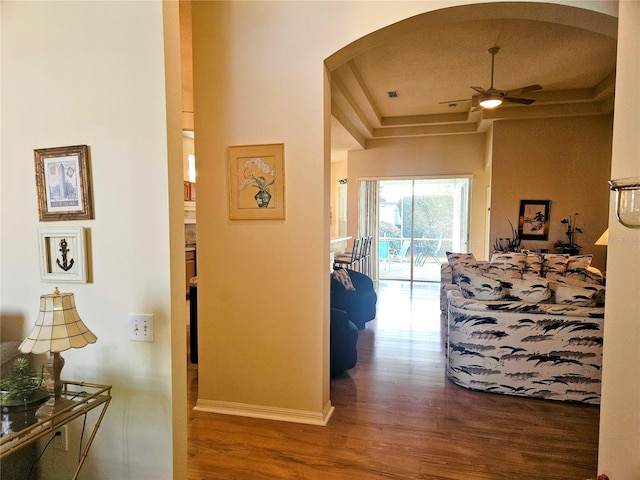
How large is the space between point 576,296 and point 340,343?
2.06 meters

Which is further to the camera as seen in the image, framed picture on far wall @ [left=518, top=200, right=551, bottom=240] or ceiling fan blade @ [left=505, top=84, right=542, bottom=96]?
framed picture on far wall @ [left=518, top=200, right=551, bottom=240]

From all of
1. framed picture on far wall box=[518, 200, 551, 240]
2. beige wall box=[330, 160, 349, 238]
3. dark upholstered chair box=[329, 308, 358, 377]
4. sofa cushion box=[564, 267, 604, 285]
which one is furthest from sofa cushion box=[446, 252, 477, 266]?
beige wall box=[330, 160, 349, 238]

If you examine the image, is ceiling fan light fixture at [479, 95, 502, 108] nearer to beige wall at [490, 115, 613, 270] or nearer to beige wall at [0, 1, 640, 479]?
beige wall at [490, 115, 613, 270]

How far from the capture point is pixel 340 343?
11.6 feet

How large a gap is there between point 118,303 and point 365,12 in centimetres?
234

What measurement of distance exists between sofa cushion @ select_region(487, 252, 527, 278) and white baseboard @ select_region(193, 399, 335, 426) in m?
3.53

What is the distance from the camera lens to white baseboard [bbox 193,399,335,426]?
9.06ft

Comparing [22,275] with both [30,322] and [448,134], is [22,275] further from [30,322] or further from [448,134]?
[448,134]

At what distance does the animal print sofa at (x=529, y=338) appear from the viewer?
9.87 feet

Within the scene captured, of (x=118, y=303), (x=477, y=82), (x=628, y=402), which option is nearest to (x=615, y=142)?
(x=628, y=402)

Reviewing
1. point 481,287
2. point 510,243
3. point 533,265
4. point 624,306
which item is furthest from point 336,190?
point 624,306

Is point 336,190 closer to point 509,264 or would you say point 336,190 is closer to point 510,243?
point 510,243

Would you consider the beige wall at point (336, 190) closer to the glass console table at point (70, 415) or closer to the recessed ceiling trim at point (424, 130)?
the recessed ceiling trim at point (424, 130)

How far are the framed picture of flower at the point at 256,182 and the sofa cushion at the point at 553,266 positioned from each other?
432 centimetres
